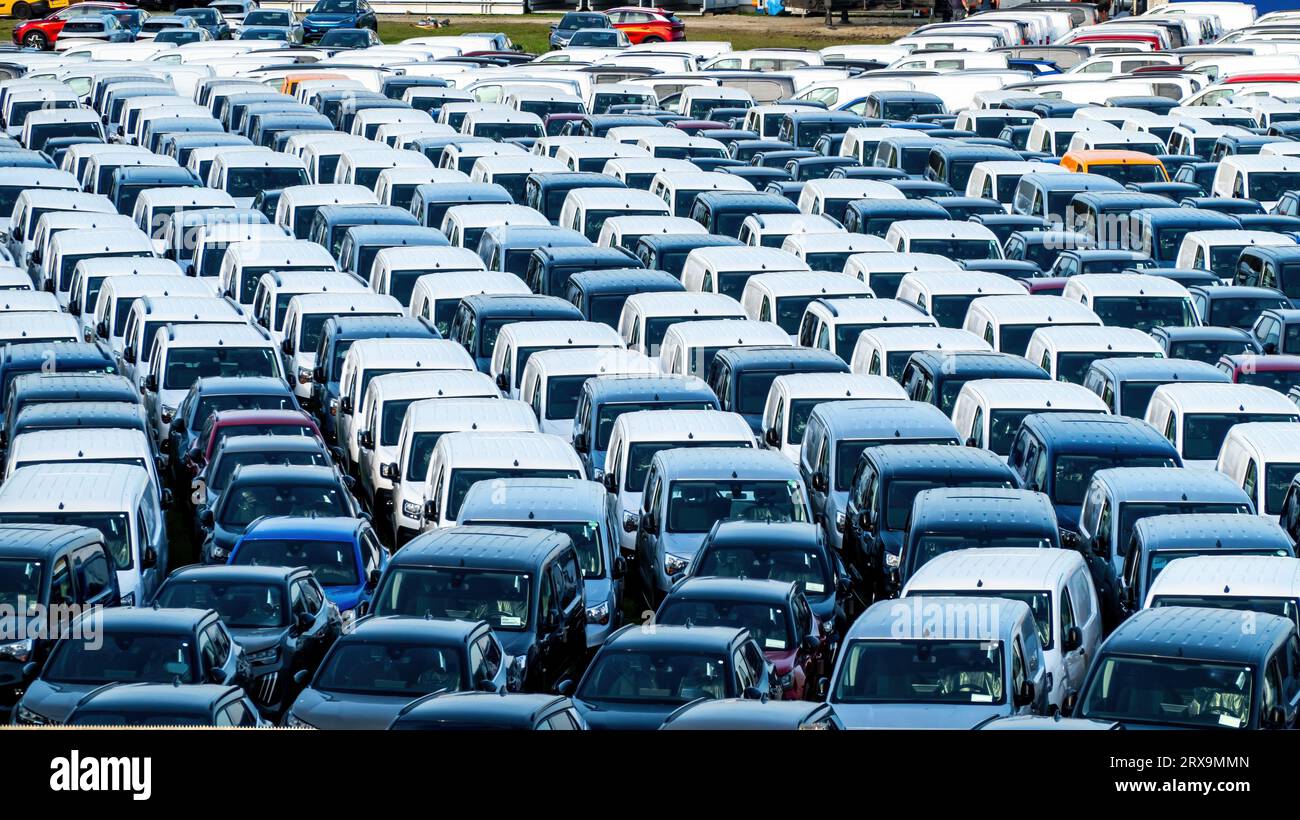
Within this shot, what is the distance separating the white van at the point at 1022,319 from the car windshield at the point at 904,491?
5943 mm

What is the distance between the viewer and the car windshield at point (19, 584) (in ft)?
55.7

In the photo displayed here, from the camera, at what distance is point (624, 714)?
1492 centimetres

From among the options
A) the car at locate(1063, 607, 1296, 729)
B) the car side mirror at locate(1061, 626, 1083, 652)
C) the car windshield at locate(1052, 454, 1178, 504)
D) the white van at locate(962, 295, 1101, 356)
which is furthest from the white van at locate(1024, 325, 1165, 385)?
the car at locate(1063, 607, 1296, 729)

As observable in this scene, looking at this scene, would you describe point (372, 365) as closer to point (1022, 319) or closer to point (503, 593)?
point (1022, 319)

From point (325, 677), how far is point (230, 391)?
884 cm

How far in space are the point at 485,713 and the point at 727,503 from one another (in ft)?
21.7

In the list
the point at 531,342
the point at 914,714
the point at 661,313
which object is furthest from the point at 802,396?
the point at 914,714

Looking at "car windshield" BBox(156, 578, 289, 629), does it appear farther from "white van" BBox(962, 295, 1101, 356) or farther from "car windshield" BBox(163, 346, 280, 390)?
"white van" BBox(962, 295, 1101, 356)

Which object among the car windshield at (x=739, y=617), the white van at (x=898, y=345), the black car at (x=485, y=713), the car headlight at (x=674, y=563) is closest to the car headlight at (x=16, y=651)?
the black car at (x=485, y=713)

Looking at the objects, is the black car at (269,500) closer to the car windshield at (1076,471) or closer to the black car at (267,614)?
the black car at (267,614)

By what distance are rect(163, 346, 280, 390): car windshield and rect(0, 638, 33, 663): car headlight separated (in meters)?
8.43

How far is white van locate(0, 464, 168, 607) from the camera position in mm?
19031
